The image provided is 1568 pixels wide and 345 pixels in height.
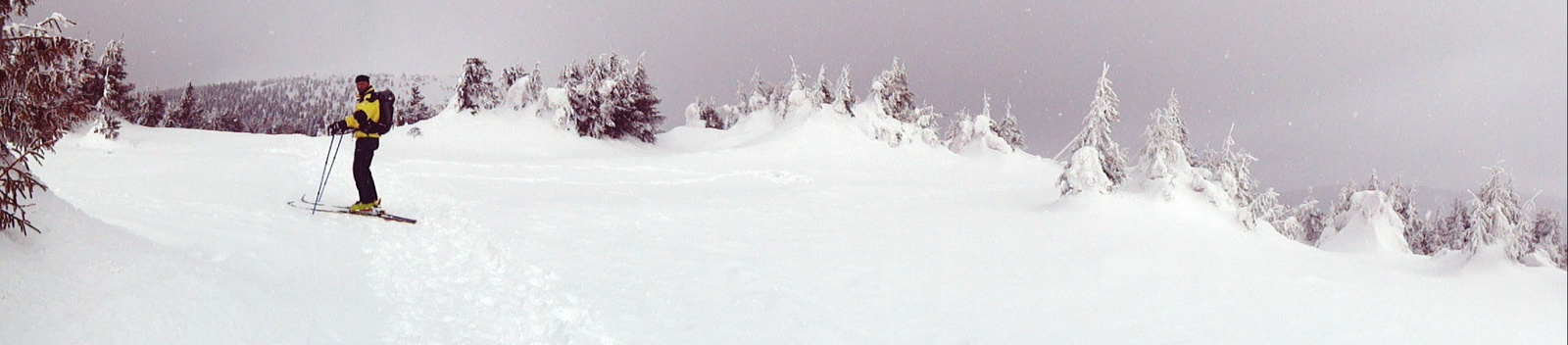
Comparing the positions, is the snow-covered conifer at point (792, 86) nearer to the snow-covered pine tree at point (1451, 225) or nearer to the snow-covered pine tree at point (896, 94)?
the snow-covered pine tree at point (896, 94)

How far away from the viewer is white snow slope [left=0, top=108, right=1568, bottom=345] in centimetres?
441

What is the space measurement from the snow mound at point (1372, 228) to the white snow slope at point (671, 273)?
15263mm

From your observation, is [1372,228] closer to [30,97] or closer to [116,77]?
[30,97]

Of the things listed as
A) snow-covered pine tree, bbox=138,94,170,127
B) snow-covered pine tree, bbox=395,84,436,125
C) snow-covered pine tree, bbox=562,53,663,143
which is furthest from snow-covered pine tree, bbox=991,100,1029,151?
snow-covered pine tree, bbox=138,94,170,127

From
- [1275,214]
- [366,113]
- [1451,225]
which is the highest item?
[1451,225]

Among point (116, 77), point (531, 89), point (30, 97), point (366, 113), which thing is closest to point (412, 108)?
point (116, 77)

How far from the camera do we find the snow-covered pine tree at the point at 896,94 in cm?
3753

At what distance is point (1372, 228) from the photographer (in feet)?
82.6

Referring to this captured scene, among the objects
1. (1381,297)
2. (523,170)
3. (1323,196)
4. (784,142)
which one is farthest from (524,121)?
(1323,196)

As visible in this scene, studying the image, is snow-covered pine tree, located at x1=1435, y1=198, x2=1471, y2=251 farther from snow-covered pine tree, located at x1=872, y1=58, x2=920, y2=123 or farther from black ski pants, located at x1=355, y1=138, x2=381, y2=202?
black ski pants, located at x1=355, y1=138, x2=381, y2=202

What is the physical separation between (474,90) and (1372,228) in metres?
39.1

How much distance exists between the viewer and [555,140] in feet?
109

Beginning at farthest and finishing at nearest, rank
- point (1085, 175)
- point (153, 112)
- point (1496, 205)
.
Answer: point (153, 112), point (1085, 175), point (1496, 205)

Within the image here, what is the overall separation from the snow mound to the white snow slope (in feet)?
50.1
